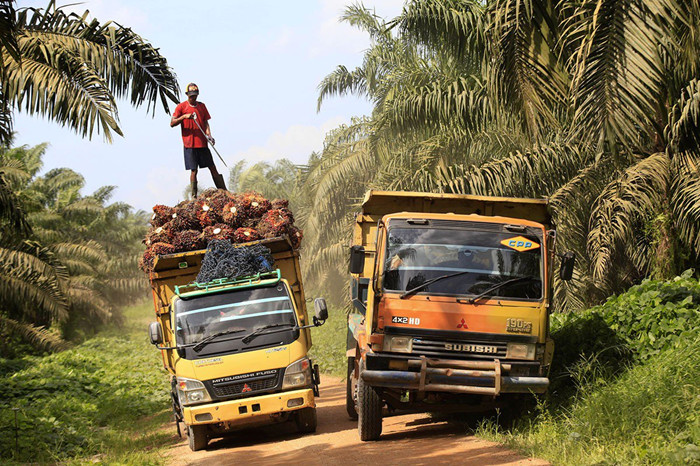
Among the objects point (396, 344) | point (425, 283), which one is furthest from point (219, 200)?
point (396, 344)

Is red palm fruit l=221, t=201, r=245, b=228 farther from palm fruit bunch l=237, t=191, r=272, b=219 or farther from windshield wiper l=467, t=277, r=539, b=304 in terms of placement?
windshield wiper l=467, t=277, r=539, b=304

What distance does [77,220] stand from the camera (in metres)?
32.8

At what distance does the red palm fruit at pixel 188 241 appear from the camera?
11430 millimetres

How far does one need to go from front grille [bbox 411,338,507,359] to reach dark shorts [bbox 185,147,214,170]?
6.99 meters

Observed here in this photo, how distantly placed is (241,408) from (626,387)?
15.0 ft

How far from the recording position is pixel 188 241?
1145cm

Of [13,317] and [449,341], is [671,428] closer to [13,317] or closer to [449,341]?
[449,341]

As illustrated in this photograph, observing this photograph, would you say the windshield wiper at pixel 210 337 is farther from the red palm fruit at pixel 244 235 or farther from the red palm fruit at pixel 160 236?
the red palm fruit at pixel 160 236

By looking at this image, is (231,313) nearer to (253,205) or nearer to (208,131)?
(253,205)

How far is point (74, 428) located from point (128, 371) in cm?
914

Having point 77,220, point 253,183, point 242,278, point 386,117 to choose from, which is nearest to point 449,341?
point 242,278

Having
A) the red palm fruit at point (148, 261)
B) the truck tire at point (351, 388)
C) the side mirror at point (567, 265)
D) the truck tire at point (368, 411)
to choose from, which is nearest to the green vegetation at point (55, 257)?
the red palm fruit at point (148, 261)

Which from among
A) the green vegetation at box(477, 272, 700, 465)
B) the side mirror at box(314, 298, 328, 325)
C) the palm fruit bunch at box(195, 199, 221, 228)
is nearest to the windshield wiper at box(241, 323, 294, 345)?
the side mirror at box(314, 298, 328, 325)

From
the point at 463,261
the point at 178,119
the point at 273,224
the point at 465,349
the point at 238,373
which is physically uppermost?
the point at 178,119
